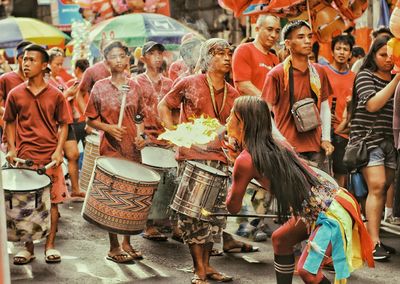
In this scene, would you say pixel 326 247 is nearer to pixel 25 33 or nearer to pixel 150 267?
pixel 150 267

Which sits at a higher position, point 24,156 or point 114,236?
point 24,156

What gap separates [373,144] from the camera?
8.01 m

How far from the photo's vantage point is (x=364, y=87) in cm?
789

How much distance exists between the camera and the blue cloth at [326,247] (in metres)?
5.53

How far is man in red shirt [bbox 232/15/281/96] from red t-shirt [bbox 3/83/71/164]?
1.64m

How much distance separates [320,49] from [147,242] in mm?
5322

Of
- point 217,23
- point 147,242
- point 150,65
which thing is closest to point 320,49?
point 150,65

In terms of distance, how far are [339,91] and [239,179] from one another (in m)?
4.11

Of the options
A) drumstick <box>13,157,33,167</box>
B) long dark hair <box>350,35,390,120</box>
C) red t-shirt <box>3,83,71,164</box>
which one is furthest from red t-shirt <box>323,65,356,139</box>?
drumstick <box>13,157,33,167</box>

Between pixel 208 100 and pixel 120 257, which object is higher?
pixel 208 100

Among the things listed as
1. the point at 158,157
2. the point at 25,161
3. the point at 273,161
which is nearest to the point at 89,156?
the point at 158,157

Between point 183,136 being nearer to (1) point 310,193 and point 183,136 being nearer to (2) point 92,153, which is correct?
(1) point 310,193

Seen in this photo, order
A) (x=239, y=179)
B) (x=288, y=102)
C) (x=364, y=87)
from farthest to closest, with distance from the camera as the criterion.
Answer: (x=364, y=87)
(x=288, y=102)
(x=239, y=179)

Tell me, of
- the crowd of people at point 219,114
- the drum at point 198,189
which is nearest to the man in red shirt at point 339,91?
the crowd of people at point 219,114
